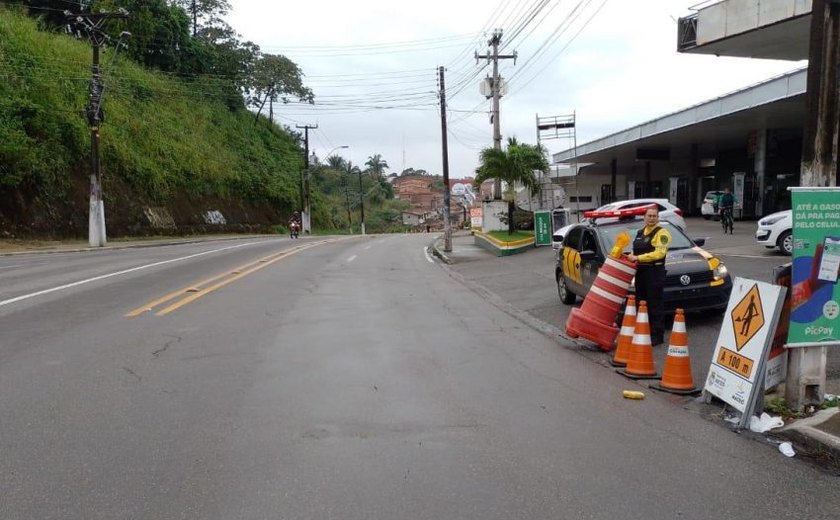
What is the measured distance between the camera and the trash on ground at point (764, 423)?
5.28 m

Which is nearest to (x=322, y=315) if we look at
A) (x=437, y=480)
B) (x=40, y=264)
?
(x=437, y=480)

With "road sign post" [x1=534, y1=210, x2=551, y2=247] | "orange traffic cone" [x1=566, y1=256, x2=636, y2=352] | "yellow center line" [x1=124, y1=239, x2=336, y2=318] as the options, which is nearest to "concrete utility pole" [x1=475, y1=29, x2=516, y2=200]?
"road sign post" [x1=534, y1=210, x2=551, y2=247]

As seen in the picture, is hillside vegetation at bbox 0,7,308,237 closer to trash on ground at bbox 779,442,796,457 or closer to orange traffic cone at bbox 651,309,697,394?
orange traffic cone at bbox 651,309,697,394

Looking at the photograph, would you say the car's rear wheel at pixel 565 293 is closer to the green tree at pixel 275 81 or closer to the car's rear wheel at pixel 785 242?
the car's rear wheel at pixel 785 242

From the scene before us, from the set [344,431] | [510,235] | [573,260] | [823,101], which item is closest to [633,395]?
[344,431]

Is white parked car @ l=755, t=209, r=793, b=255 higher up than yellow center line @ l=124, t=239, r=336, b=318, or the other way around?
white parked car @ l=755, t=209, r=793, b=255

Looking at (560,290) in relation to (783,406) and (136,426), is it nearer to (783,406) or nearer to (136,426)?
(783,406)

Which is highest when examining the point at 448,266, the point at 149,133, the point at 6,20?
the point at 6,20

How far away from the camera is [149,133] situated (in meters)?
41.8

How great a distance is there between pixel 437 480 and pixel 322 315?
6704mm

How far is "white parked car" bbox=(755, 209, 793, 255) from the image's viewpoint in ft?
52.7

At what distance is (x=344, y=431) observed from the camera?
16.9 ft

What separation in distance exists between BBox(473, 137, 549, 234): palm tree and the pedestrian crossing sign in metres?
23.1

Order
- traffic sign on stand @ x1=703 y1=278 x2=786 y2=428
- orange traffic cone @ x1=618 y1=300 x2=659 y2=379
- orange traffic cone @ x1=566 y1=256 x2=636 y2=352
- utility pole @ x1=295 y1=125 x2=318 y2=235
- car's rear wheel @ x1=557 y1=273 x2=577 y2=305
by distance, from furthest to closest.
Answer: utility pole @ x1=295 y1=125 x2=318 y2=235 → car's rear wheel @ x1=557 y1=273 x2=577 y2=305 → orange traffic cone @ x1=566 y1=256 x2=636 y2=352 → orange traffic cone @ x1=618 y1=300 x2=659 y2=379 → traffic sign on stand @ x1=703 y1=278 x2=786 y2=428
